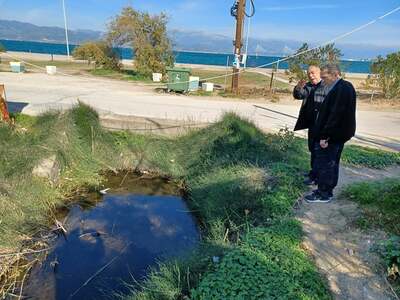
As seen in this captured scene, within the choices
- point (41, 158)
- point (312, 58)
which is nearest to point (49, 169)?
point (41, 158)

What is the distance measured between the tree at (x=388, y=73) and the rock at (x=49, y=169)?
13946 millimetres

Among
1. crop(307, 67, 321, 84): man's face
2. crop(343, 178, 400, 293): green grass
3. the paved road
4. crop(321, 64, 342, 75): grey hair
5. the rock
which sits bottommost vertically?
the rock

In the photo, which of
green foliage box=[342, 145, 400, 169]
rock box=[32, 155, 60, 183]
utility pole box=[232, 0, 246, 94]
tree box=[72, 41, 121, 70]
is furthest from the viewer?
tree box=[72, 41, 121, 70]

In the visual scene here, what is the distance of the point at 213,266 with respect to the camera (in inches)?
130

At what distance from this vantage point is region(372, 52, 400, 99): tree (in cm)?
1389

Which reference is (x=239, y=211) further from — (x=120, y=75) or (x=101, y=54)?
(x=101, y=54)

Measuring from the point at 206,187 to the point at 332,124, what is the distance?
2.61 meters

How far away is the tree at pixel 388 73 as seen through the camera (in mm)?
13891

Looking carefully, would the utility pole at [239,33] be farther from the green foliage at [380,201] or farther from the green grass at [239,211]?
the green foliage at [380,201]

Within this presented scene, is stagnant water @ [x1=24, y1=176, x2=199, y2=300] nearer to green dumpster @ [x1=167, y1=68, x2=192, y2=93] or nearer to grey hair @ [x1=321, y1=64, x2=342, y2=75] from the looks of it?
grey hair @ [x1=321, y1=64, x2=342, y2=75]

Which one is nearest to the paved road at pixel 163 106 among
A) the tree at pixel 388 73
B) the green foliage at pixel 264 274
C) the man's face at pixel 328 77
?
the tree at pixel 388 73

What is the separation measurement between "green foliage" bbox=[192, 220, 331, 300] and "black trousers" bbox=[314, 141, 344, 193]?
1.15 metres

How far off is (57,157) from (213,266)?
4376 millimetres

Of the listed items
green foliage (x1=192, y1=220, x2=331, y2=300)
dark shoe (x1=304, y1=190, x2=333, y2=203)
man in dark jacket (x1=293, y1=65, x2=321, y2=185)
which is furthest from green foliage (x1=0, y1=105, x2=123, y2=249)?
man in dark jacket (x1=293, y1=65, x2=321, y2=185)
